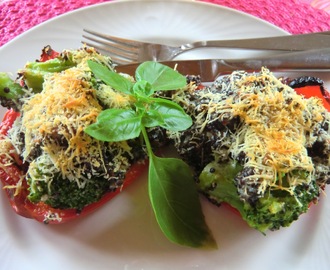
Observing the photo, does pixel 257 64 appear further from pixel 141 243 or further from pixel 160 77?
pixel 141 243

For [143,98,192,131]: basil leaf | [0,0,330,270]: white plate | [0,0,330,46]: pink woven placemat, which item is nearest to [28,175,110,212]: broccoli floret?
[0,0,330,270]: white plate

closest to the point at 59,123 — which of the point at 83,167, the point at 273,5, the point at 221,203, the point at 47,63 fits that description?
the point at 83,167

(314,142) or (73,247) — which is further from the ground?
(314,142)

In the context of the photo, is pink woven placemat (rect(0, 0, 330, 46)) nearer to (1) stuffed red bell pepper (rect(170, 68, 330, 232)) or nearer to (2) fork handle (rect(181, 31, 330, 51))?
(2) fork handle (rect(181, 31, 330, 51))

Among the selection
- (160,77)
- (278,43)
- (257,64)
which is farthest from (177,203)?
(278,43)

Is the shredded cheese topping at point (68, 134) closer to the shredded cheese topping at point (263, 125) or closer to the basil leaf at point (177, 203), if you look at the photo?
the basil leaf at point (177, 203)

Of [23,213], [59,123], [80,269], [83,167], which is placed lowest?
[80,269]

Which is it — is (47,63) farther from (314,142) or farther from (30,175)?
(314,142)
